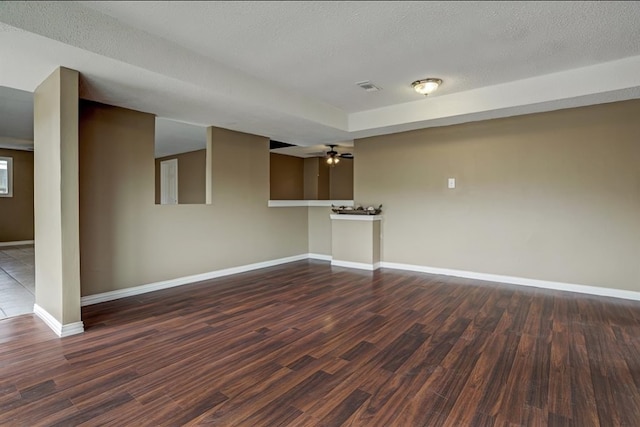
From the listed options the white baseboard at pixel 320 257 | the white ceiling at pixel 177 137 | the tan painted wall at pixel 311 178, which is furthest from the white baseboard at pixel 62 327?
the tan painted wall at pixel 311 178

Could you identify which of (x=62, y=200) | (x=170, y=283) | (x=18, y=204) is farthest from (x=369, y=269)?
(x=18, y=204)

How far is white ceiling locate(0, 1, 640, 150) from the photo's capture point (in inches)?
92.4

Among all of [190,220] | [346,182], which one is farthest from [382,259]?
[346,182]

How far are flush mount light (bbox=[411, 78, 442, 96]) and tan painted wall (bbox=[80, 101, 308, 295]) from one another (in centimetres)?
273

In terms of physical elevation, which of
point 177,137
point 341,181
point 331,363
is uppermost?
point 177,137

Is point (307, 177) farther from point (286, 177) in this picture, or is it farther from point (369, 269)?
point (369, 269)

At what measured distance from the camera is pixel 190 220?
4574 mm

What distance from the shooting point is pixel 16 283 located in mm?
4418

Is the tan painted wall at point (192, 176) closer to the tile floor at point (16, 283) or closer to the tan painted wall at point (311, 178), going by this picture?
the tan painted wall at point (311, 178)

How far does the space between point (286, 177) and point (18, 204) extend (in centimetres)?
648

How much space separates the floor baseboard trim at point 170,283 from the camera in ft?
12.0

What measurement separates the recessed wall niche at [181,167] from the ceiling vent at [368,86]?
122 inches

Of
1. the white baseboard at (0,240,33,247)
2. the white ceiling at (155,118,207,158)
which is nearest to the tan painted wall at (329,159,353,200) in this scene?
the white ceiling at (155,118,207,158)

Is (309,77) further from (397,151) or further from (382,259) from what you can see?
(382,259)
